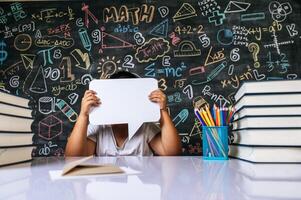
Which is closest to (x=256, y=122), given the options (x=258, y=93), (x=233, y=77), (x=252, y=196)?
(x=258, y=93)

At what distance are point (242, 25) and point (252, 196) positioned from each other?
1862 millimetres

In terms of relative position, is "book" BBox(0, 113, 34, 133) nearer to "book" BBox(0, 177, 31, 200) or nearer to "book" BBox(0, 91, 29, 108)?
"book" BBox(0, 91, 29, 108)

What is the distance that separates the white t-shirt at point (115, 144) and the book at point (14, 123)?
2.02 feet

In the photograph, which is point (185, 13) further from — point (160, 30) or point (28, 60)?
point (28, 60)

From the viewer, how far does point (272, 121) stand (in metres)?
0.92

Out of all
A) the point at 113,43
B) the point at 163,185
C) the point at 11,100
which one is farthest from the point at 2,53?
the point at 163,185

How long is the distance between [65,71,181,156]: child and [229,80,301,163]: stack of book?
57 cm

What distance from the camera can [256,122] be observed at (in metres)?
0.93

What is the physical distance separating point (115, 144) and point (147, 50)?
0.78 m

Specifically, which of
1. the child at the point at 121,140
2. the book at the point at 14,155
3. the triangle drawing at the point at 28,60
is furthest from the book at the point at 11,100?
the triangle drawing at the point at 28,60

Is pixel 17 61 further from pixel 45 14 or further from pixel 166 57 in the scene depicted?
pixel 166 57

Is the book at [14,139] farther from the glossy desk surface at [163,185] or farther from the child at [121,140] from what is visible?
the child at [121,140]

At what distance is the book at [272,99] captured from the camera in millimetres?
937

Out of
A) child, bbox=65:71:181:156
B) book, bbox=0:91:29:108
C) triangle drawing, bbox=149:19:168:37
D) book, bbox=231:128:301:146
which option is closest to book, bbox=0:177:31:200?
book, bbox=0:91:29:108
